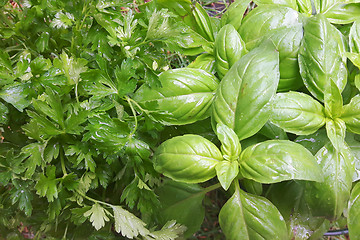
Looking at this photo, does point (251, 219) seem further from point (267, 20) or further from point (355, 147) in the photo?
point (267, 20)

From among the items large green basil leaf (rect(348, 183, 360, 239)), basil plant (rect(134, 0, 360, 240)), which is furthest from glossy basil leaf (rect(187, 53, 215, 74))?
large green basil leaf (rect(348, 183, 360, 239))

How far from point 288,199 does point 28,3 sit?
745mm

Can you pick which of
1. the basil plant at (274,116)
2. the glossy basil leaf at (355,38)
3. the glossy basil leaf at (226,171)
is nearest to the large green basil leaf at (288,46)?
the basil plant at (274,116)

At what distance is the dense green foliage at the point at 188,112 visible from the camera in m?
0.57

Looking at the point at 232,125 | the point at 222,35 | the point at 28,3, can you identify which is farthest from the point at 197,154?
the point at 28,3

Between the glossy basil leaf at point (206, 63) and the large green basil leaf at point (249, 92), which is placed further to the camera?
the glossy basil leaf at point (206, 63)

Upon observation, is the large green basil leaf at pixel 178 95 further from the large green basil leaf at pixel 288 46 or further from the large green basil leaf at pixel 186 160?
the large green basil leaf at pixel 288 46

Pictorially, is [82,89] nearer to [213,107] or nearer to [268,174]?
[213,107]

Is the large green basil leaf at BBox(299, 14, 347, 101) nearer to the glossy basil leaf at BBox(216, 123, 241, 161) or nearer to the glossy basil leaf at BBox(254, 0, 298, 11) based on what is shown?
the glossy basil leaf at BBox(254, 0, 298, 11)

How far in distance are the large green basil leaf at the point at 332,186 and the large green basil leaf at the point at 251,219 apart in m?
0.08

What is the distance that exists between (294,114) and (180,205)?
0.37m

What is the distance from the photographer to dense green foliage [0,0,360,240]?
1.87 feet

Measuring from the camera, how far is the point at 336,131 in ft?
1.99

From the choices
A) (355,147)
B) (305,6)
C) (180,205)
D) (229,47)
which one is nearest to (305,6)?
(305,6)
